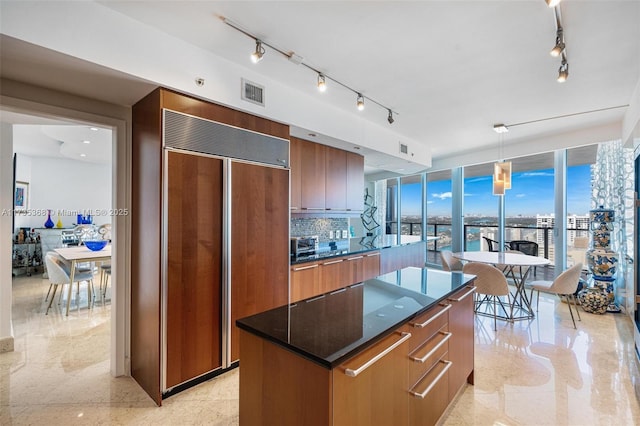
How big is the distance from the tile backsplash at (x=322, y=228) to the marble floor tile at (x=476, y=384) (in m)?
2.09

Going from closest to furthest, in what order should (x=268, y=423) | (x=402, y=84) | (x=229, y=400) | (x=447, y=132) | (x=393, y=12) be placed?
(x=268, y=423)
(x=393, y=12)
(x=229, y=400)
(x=402, y=84)
(x=447, y=132)

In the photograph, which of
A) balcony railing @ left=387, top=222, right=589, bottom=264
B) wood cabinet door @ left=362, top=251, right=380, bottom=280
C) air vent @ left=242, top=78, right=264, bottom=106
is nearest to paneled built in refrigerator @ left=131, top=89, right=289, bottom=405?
air vent @ left=242, top=78, right=264, bottom=106

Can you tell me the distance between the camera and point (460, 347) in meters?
2.03

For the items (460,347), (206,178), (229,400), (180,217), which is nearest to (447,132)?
(460,347)

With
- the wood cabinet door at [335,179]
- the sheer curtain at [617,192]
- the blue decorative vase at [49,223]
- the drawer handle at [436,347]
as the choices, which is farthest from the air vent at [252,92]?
the blue decorative vase at [49,223]

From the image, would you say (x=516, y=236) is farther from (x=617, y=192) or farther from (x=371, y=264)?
(x=371, y=264)

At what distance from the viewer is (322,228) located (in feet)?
15.2

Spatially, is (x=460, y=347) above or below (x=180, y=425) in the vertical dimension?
above

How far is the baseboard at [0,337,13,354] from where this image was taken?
2.81m

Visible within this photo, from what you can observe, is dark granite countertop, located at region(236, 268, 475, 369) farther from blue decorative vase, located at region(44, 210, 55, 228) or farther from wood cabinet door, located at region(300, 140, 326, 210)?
blue decorative vase, located at region(44, 210, 55, 228)

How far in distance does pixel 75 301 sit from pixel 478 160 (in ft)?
24.3

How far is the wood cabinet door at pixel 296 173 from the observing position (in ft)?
11.5

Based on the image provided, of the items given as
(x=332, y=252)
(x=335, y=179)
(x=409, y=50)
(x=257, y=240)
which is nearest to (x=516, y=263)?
(x=332, y=252)

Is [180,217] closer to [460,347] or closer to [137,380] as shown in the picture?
[137,380]
